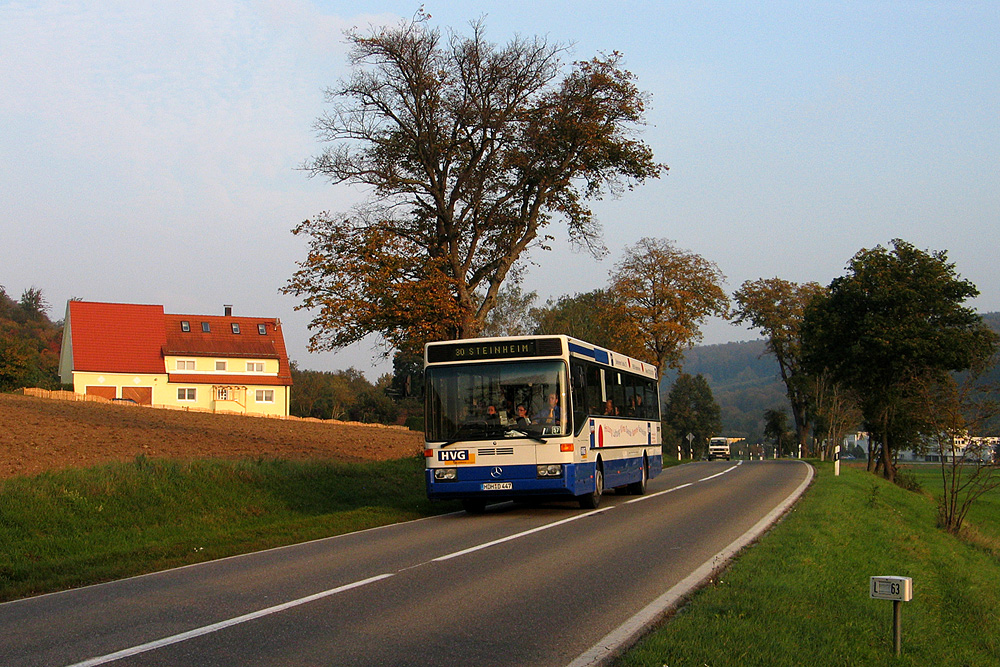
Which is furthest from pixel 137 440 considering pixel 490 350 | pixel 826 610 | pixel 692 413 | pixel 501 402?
Result: pixel 692 413

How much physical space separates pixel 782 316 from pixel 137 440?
1783 inches

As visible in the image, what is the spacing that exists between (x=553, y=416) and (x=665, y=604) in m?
8.17

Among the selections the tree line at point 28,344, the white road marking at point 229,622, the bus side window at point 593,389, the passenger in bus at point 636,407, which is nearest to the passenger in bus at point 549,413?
the bus side window at point 593,389

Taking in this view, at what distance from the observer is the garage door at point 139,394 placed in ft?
253

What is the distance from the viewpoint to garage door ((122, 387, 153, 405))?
7721cm

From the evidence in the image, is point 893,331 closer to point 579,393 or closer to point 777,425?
point 579,393

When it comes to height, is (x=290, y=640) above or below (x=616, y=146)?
below

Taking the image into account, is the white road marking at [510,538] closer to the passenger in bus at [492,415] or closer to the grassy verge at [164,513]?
the passenger in bus at [492,415]

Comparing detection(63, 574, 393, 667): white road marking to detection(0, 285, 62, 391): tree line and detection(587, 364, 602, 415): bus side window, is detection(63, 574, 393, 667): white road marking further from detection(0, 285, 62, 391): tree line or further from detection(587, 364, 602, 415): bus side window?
detection(0, 285, 62, 391): tree line

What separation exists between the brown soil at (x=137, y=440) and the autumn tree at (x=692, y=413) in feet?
280

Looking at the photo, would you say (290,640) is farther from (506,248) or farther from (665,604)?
(506,248)

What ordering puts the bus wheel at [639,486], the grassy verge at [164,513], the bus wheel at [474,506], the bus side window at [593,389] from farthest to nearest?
the bus wheel at [639,486]
the bus wheel at [474,506]
the bus side window at [593,389]
the grassy verge at [164,513]

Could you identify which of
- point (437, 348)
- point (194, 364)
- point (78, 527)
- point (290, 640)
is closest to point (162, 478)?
point (78, 527)

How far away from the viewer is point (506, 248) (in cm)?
2981
